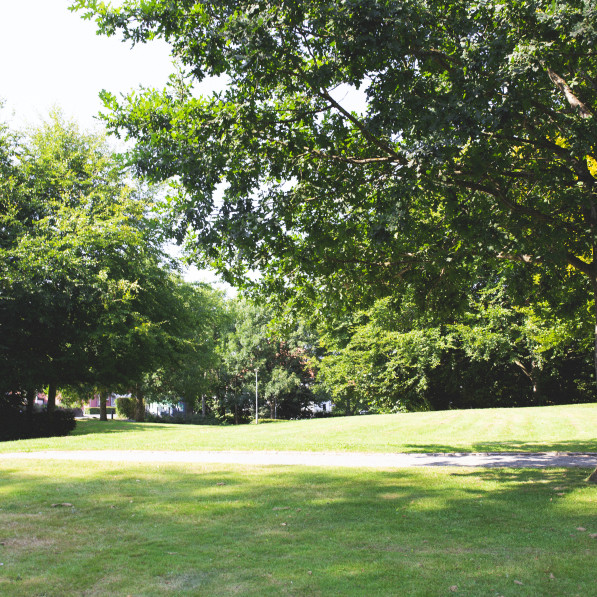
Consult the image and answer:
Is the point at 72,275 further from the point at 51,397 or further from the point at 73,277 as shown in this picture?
the point at 51,397

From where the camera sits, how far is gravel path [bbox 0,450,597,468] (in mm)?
10500

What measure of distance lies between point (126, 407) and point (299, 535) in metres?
43.2

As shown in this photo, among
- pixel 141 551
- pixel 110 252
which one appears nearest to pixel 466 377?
pixel 110 252

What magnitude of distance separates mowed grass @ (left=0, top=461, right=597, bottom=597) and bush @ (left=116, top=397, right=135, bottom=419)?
3766 centimetres

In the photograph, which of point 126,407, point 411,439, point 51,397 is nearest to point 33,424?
point 51,397

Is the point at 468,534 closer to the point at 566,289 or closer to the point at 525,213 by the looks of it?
the point at 525,213

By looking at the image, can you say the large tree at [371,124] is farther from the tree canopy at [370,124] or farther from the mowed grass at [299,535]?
the mowed grass at [299,535]

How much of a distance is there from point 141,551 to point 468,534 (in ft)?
10.5

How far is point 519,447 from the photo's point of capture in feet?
42.9

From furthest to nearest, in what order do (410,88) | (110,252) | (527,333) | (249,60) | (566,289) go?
(527,333) → (110,252) → (566,289) → (410,88) → (249,60)

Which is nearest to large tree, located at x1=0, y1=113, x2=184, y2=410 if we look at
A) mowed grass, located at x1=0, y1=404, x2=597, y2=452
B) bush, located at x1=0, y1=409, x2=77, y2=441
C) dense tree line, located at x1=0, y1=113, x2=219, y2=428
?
dense tree line, located at x1=0, y1=113, x2=219, y2=428

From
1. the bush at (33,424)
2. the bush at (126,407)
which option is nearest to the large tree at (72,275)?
the bush at (33,424)

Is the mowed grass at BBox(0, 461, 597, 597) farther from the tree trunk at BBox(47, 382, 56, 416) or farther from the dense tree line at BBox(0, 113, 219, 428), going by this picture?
the tree trunk at BBox(47, 382, 56, 416)

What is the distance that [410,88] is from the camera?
7805 mm
